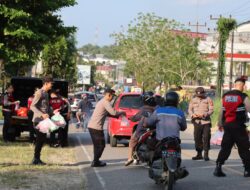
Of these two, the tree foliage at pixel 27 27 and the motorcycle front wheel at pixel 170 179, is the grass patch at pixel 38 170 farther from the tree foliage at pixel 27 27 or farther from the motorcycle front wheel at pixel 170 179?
the tree foliage at pixel 27 27

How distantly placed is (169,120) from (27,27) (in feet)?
33.1

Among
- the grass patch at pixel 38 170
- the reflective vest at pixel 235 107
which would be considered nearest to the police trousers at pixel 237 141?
the reflective vest at pixel 235 107

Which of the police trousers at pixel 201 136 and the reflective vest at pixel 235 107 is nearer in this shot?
the reflective vest at pixel 235 107

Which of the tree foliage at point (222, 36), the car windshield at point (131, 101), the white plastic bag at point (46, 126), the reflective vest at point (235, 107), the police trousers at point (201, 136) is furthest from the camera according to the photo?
the tree foliage at point (222, 36)

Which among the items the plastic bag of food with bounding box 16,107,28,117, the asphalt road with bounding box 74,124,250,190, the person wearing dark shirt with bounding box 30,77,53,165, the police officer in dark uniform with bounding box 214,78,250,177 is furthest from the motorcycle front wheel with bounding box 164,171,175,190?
the plastic bag of food with bounding box 16,107,28,117

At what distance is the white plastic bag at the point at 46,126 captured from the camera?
13344 millimetres

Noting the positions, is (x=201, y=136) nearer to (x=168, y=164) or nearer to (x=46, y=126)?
(x=46, y=126)

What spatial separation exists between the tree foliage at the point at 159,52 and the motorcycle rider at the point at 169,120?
56.6 m

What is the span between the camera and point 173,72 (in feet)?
226

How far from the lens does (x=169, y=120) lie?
35.4ft

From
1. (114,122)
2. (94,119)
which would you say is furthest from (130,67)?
(94,119)

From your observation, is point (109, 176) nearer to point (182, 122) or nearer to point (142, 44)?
point (182, 122)

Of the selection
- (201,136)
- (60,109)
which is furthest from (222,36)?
(201,136)

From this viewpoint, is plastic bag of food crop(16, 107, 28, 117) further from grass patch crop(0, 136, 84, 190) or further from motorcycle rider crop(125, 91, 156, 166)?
motorcycle rider crop(125, 91, 156, 166)
